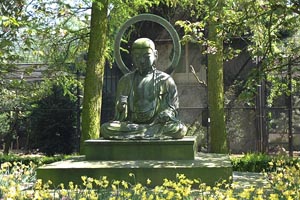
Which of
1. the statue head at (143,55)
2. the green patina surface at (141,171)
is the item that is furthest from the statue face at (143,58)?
the green patina surface at (141,171)

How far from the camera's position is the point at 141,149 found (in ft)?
23.9

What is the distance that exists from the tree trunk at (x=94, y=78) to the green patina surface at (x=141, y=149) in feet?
11.7

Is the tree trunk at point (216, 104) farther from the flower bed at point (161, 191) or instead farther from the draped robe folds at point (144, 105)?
the flower bed at point (161, 191)

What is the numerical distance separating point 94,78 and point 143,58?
3490 mm

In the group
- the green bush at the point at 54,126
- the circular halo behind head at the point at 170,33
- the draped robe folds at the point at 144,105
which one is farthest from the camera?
the green bush at the point at 54,126

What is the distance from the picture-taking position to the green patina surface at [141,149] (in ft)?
23.6

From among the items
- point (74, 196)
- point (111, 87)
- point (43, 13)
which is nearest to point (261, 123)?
point (111, 87)

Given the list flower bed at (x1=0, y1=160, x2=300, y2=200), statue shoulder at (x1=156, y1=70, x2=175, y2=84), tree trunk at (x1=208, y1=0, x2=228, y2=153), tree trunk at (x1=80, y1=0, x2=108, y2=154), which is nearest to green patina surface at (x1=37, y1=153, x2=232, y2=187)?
flower bed at (x1=0, y1=160, x2=300, y2=200)

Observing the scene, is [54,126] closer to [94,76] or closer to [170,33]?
[94,76]

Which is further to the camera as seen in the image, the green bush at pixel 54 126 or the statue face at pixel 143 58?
the green bush at pixel 54 126

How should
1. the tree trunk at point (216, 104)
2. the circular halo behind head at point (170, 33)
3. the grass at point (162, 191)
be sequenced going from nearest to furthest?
the grass at point (162, 191) < the circular halo behind head at point (170, 33) < the tree trunk at point (216, 104)

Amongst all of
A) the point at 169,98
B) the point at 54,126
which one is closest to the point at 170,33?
the point at 169,98

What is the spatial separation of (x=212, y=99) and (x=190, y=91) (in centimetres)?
804

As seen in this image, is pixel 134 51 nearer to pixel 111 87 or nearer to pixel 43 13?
pixel 43 13
